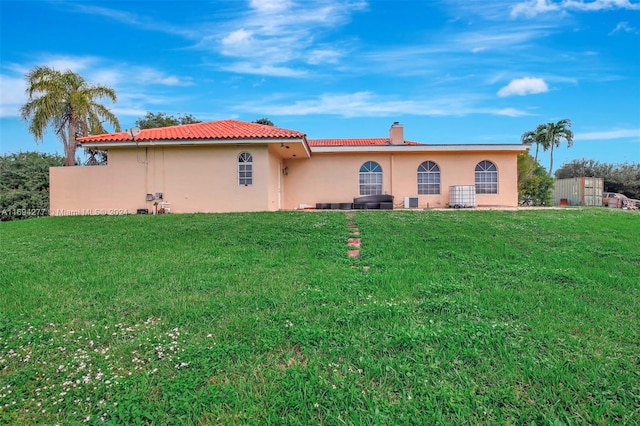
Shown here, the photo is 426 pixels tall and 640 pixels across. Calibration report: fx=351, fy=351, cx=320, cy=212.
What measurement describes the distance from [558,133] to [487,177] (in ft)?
76.3

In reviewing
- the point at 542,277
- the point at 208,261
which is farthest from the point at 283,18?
the point at 542,277

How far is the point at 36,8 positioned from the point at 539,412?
17120 millimetres

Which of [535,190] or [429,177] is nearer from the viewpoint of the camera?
[429,177]

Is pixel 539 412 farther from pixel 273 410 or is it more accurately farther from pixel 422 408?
pixel 273 410

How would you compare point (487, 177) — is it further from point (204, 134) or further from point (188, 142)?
point (188, 142)

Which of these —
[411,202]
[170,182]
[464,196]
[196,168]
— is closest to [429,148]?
[411,202]

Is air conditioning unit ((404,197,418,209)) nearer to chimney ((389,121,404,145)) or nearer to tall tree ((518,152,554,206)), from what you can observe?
chimney ((389,121,404,145))

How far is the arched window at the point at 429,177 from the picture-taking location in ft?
60.4

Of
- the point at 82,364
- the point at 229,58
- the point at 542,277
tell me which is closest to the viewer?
the point at 82,364

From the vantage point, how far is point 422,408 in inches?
95.3

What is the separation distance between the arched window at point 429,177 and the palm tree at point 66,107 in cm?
1728

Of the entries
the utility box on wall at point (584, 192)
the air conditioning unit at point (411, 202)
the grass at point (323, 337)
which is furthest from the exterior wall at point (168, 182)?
the utility box on wall at point (584, 192)

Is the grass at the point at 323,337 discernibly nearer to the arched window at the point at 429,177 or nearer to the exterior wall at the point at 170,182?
the exterior wall at the point at 170,182

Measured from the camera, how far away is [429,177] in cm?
1847
